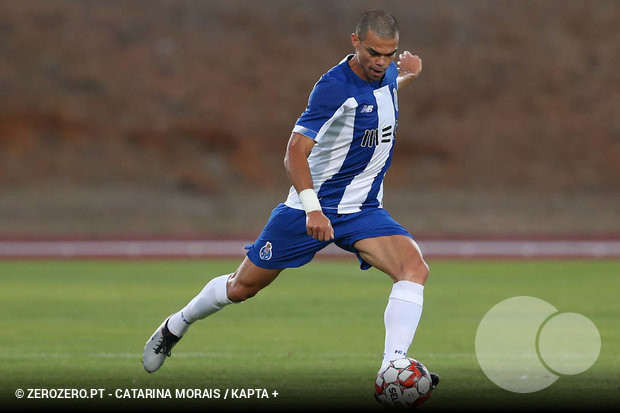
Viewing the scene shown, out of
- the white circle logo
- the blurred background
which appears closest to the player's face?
the white circle logo

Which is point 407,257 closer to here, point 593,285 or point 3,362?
point 3,362

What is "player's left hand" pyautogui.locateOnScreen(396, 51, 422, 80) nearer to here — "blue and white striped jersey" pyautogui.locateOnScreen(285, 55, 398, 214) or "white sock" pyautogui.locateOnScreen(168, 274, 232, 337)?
"blue and white striped jersey" pyautogui.locateOnScreen(285, 55, 398, 214)

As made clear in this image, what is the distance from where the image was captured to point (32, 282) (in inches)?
687

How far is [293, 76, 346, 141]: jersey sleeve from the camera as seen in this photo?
21.8ft

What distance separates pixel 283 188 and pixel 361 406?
103ft

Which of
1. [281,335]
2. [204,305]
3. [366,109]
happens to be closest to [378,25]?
[366,109]

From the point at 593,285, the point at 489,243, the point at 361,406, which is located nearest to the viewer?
the point at 361,406

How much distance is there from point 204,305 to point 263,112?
32335 millimetres

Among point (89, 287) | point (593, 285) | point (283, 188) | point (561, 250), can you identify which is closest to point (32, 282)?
point (89, 287)

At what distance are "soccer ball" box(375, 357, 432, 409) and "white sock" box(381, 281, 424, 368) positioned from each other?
18 cm

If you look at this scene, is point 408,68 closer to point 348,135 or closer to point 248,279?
point 348,135

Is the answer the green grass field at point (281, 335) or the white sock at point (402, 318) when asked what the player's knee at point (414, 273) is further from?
the green grass field at point (281, 335)

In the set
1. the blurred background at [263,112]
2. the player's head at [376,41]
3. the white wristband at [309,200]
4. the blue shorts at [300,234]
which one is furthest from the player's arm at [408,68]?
the blurred background at [263,112]

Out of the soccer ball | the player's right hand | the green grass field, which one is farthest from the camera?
the green grass field
